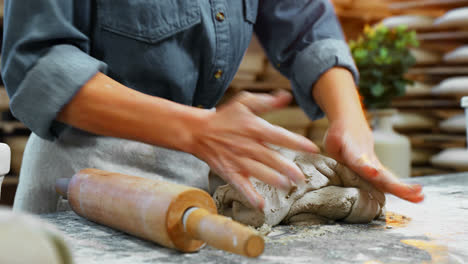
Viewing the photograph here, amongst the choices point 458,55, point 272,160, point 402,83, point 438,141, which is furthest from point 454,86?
point 272,160

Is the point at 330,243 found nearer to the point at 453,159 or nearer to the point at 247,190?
the point at 247,190

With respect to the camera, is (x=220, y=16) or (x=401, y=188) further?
(x=220, y=16)

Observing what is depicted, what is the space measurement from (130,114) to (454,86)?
84.3 inches

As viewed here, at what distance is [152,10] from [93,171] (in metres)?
0.31

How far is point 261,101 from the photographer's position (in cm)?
53

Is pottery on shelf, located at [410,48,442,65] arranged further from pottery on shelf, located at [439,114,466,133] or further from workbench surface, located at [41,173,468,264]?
workbench surface, located at [41,173,468,264]

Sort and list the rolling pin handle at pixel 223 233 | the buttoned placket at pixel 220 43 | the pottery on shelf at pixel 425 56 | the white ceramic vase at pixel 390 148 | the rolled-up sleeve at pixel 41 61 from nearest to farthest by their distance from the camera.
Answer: the rolling pin handle at pixel 223 233, the rolled-up sleeve at pixel 41 61, the buttoned placket at pixel 220 43, the white ceramic vase at pixel 390 148, the pottery on shelf at pixel 425 56

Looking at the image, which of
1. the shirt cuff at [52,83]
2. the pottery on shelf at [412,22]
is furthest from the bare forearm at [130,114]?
the pottery on shelf at [412,22]

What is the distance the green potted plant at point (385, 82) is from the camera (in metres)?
2.12

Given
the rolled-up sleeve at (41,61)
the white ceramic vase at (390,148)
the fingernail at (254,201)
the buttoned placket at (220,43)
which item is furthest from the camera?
the white ceramic vase at (390,148)

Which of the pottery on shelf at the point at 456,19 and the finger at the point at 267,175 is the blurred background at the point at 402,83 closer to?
the pottery on shelf at the point at 456,19

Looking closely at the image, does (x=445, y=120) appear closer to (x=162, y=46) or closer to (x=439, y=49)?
(x=439, y=49)

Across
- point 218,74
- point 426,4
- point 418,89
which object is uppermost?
point 426,4

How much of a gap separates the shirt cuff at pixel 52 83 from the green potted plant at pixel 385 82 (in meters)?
1.75
